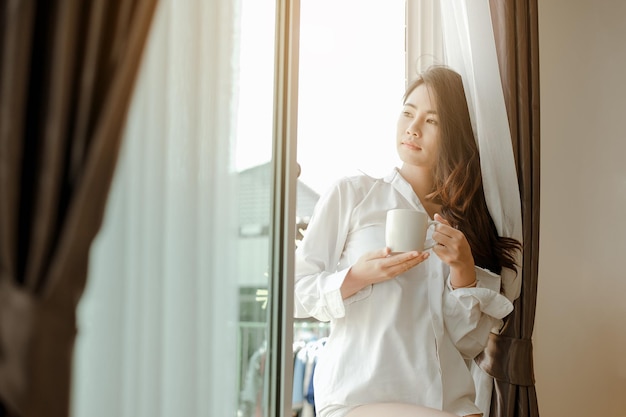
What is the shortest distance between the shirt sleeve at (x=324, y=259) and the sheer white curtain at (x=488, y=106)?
1.43ft

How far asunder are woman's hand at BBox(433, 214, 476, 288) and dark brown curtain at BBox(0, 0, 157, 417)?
101 cm

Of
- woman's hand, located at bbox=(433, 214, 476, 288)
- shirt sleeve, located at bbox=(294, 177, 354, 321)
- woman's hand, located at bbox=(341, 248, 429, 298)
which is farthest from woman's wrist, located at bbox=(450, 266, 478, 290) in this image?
shirt sleeve, located at bbox=(294, 177, 354, 321)

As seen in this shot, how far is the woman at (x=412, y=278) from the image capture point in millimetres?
1700

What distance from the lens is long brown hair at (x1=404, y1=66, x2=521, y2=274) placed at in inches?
76.6

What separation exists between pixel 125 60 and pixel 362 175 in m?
0.99

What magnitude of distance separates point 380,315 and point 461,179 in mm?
462

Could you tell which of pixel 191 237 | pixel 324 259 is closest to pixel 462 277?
pixel 324 259

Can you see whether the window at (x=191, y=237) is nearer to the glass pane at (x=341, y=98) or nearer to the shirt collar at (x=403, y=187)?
the shirt collar at (x=403, y=187)

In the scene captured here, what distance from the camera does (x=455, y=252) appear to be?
1.79 metres

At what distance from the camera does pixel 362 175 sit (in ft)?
6.23

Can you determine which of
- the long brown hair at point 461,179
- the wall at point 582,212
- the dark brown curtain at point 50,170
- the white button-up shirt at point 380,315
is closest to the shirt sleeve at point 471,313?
the white button-up shirt at point 380,315

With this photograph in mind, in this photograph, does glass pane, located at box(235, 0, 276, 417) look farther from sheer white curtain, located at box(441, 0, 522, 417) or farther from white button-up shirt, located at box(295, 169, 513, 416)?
sheer white curtain, located at box(441, 0, 522, 417)

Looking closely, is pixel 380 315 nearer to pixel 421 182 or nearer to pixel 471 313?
pixel 471 313

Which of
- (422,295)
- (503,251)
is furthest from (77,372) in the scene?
(503,251)
